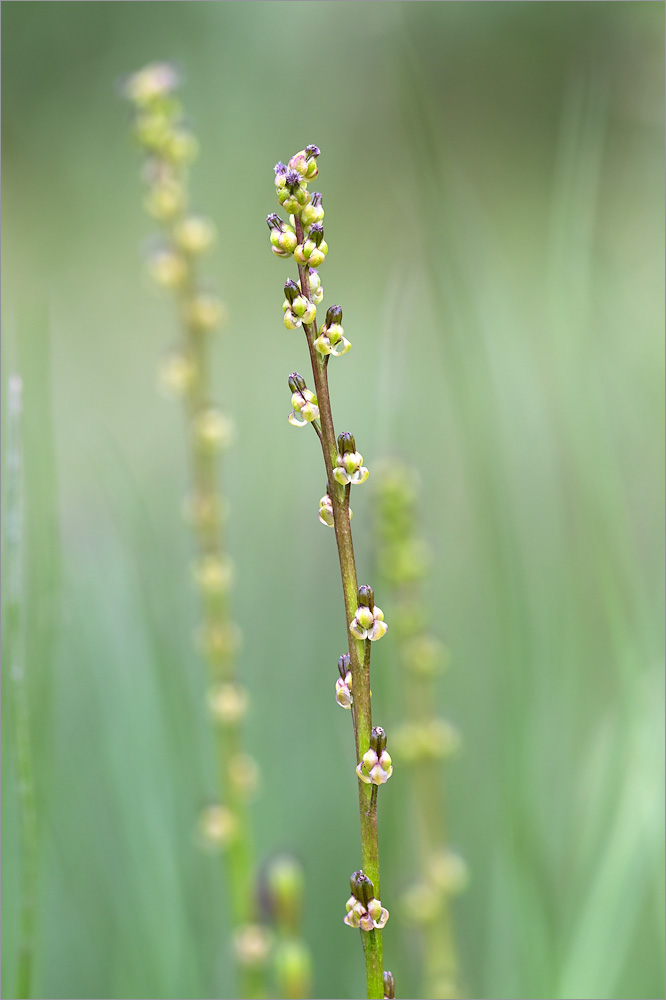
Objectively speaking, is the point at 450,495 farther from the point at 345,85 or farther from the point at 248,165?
the point at 345,85

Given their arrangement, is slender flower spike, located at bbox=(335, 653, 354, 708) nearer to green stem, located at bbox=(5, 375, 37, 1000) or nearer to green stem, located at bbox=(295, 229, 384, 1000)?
green stem, located at bbox=(295, 229, 384, 1000)

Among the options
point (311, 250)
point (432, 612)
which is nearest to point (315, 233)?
point (311, 250)

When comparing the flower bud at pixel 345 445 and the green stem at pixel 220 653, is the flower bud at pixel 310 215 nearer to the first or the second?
the flower bud at pixel 345 445

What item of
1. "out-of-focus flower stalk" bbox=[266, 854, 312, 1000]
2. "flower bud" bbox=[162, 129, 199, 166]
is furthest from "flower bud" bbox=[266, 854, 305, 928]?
"flower bud" bbox=[162, 129, 199, 166]

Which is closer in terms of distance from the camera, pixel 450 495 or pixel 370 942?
pixel 370 942

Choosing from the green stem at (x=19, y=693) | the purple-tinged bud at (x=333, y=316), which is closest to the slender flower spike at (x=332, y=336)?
the purple-tinged bud at (x=333, y=316)

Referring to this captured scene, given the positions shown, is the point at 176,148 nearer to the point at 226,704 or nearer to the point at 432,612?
the point at 226,704

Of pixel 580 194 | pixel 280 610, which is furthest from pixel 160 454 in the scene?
pixel 580 194
